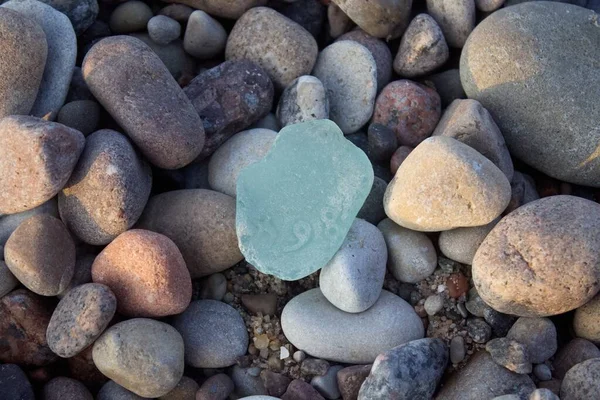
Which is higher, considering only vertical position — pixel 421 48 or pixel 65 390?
pixel 421 48

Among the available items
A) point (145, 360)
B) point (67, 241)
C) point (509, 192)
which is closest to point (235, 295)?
point (145, 360)

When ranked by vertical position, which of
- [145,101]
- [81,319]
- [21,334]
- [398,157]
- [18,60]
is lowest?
[21,334]

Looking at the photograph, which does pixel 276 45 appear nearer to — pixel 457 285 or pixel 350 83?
pixel 350 83

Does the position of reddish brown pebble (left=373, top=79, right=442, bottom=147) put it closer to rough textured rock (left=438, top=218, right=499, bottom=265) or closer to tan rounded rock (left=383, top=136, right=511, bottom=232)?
tan rounded rock (left=383, top=136, right=511, bottom=232)

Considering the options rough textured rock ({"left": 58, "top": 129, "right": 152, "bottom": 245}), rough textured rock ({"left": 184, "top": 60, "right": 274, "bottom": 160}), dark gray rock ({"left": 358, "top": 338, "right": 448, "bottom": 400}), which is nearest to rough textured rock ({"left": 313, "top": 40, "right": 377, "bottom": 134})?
rough textured rock ({"left": 184, "top": 60, "right": 274, "bottom": 160})

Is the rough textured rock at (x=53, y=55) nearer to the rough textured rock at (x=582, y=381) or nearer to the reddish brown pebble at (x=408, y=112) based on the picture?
the reddish brown pebble at (x=408, y=112)

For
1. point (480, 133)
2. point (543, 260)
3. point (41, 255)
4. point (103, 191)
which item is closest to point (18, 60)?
point (103, 191)

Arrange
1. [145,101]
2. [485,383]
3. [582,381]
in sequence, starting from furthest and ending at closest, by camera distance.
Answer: [145,101] → [485,383] → [582,381]

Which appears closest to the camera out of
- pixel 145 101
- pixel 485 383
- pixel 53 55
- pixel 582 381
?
pixel 582 381
